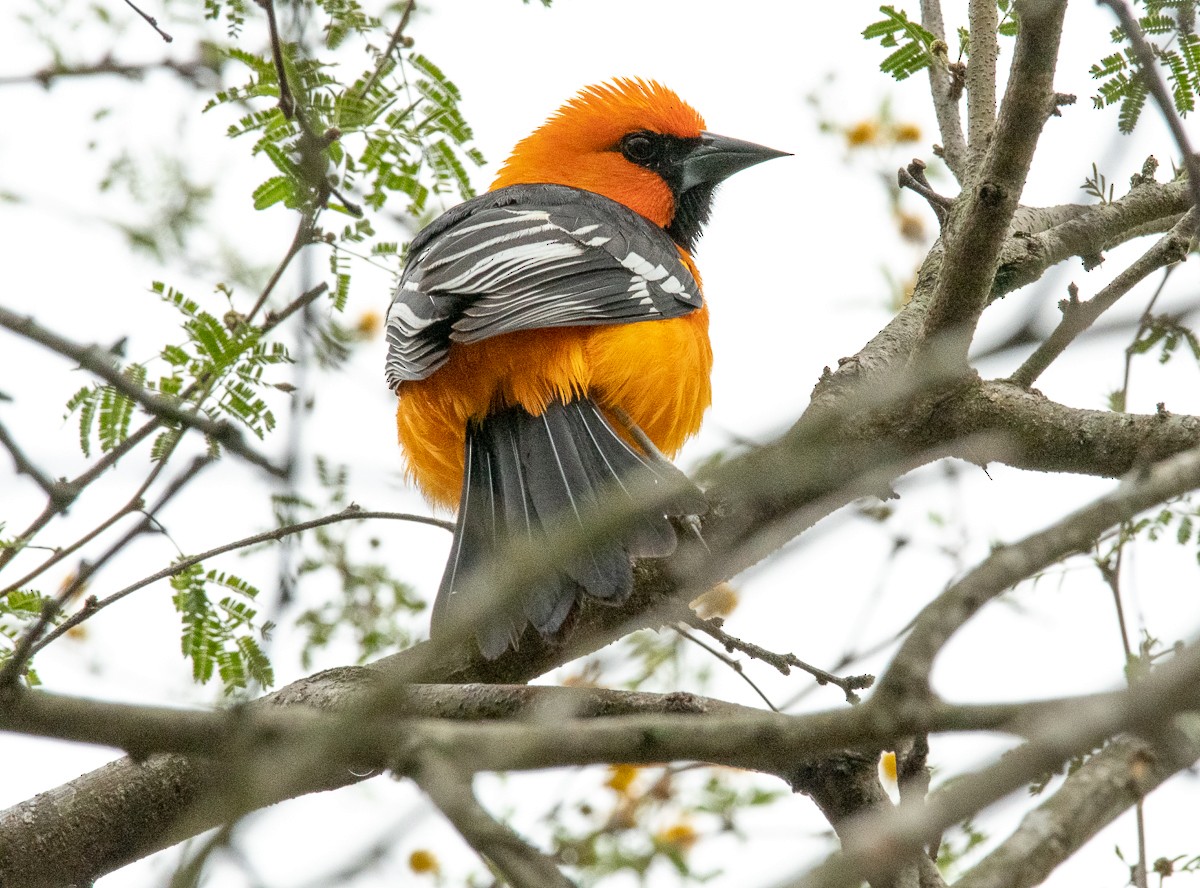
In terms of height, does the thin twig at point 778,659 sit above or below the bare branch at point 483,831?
above

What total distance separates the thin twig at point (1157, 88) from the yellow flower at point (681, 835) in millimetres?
2515

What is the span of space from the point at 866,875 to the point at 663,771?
327 cm

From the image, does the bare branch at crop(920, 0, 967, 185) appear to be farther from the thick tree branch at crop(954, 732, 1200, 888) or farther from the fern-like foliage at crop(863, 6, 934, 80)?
the thick tree branch at crop(954, 732, 1200, 888)

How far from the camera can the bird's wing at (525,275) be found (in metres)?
4.25

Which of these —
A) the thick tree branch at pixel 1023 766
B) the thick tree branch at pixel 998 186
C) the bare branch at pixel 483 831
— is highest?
the thick tree branch at pixel 998 186

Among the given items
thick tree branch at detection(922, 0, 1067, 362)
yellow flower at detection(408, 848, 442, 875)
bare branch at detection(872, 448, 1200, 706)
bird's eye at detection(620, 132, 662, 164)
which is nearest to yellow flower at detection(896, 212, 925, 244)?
bird's eye at detection(620, 132, 662, 164)

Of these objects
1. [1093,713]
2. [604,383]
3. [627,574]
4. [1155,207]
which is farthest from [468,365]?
[1093,713]

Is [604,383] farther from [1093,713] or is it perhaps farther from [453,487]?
[1093,713]

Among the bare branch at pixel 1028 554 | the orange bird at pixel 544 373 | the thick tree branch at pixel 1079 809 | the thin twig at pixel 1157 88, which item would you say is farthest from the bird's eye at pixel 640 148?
the thick tree branch at pixel 1079 809

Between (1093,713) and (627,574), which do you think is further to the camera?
(627,574)

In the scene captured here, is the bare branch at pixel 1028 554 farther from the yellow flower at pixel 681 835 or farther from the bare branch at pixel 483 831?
the yellow flower at pixel 681 835

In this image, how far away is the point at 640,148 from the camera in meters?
6.51

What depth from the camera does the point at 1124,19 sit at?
220 centimetres

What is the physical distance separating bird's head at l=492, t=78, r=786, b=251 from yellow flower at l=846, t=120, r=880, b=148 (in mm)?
595
